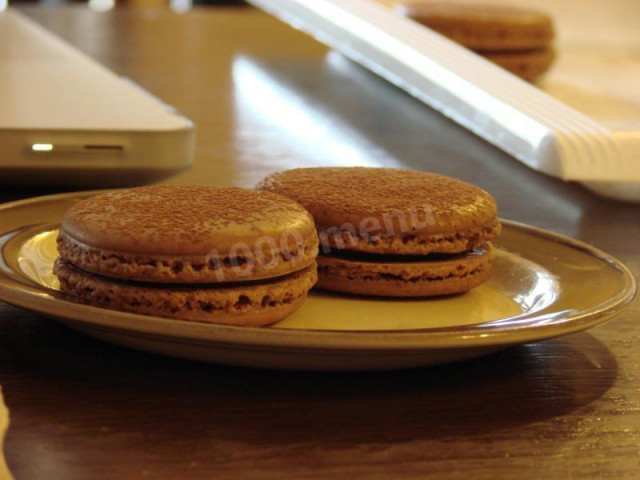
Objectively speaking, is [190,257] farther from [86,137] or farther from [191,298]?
[86,137]

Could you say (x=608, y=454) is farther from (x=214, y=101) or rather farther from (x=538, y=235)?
(x=214, y=101)

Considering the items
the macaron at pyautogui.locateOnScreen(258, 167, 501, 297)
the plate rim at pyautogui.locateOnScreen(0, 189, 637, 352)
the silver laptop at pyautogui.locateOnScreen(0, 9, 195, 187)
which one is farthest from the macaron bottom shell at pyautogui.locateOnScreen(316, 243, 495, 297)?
the silver laptop at pyautogui.locateOnScreen(0, 9, 195, 187)

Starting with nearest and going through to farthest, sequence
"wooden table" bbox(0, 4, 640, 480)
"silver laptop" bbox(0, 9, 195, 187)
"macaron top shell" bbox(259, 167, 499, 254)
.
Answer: "wooden table" bbox(0, 4, 640, 480)
"macaron top shell" bbox(259, 167, 499, 254)
"silver laptop" bbox(0, 9, 195, 187)

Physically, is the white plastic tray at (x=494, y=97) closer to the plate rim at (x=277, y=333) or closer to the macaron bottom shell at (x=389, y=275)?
the macaron bottom shell at (x=389, y=275)

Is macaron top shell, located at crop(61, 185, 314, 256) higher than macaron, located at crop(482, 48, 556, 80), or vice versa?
macaron top shell, located at crop(61, 185, 314, 256)

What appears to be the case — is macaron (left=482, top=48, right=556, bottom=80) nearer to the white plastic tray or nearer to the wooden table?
the white plastic tray
